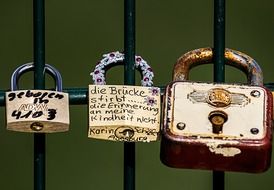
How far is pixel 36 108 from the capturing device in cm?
97

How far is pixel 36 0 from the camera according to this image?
0.99 metres

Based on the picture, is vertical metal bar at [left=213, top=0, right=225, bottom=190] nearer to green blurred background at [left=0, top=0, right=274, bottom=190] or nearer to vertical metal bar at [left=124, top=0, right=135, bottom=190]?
vertical metal bar at [left=124, top=0, right=135, bottom=190]

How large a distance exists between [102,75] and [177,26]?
1556mm

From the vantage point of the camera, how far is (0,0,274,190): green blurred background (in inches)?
98.9

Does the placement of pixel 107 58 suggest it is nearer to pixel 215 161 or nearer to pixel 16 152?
pixel 215 161

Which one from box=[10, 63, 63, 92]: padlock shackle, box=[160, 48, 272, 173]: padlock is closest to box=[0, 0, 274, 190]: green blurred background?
box=[10, 63, 63, 92]: padlock shackle

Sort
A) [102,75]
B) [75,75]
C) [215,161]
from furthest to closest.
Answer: [75,75] < [102,75] < [215,161]

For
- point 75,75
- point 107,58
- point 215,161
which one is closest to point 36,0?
point 107,58

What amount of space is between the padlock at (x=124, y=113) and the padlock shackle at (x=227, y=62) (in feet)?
0.24

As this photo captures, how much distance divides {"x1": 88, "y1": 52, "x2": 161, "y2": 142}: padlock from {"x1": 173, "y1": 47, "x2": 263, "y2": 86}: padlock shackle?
0.07 m

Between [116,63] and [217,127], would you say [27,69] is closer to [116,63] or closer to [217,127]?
[116,63]

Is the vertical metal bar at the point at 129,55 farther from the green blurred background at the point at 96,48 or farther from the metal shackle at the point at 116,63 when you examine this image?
the green blurred background at the point at 96,48

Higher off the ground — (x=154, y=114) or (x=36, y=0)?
(x=36, y=0)

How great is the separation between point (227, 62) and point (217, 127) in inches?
5.1
